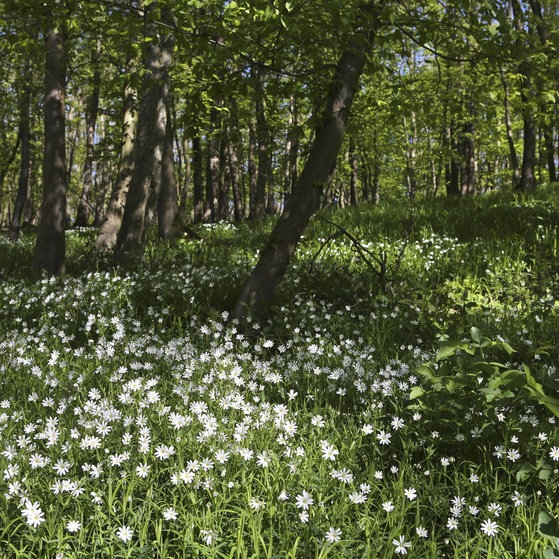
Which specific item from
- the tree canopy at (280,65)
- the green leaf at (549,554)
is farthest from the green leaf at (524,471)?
the tree canopy at (280,65)

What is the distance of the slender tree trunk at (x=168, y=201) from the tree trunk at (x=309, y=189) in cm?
642

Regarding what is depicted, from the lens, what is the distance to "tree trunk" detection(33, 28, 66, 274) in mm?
8734

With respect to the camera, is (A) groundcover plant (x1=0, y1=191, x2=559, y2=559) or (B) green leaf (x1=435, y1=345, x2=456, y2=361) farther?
(B) green leaf (x1=435, y1=345, x2=456, y2=361)

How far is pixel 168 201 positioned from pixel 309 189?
7.57 m

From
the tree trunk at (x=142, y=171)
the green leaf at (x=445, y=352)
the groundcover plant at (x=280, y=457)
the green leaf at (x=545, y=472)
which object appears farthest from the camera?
the tree trunk at (x=142, y=171)

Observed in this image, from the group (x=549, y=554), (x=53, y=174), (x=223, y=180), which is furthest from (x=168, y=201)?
(x=223, y=180)

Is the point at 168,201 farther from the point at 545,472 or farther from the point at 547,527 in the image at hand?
the point at 547,527

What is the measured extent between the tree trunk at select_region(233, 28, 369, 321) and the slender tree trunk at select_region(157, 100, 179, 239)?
6416 millimetres

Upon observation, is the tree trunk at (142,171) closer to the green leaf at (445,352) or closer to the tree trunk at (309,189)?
the tree trunk at (309,189)

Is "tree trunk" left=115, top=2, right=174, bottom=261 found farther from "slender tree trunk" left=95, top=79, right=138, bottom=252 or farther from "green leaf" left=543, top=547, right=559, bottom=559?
"green leaf" left=543, top=547, right=559, bottom=559

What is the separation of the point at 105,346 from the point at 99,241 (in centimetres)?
780

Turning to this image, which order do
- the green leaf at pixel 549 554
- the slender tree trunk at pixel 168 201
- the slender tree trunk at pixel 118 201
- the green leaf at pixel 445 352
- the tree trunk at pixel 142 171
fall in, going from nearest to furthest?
the green leaf at pixel 549 554 < the green leaf at pixel 445 352 < the tree trunk at pixel 142 171 < the slender tree trunk at pixel 118 201 < the slender tree trunk at pixel 168 201

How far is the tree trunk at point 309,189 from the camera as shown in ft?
18.5

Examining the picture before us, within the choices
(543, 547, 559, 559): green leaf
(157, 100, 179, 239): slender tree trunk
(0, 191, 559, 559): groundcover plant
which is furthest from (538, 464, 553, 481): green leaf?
(157, 100, 179, 239): slender tree trunk
